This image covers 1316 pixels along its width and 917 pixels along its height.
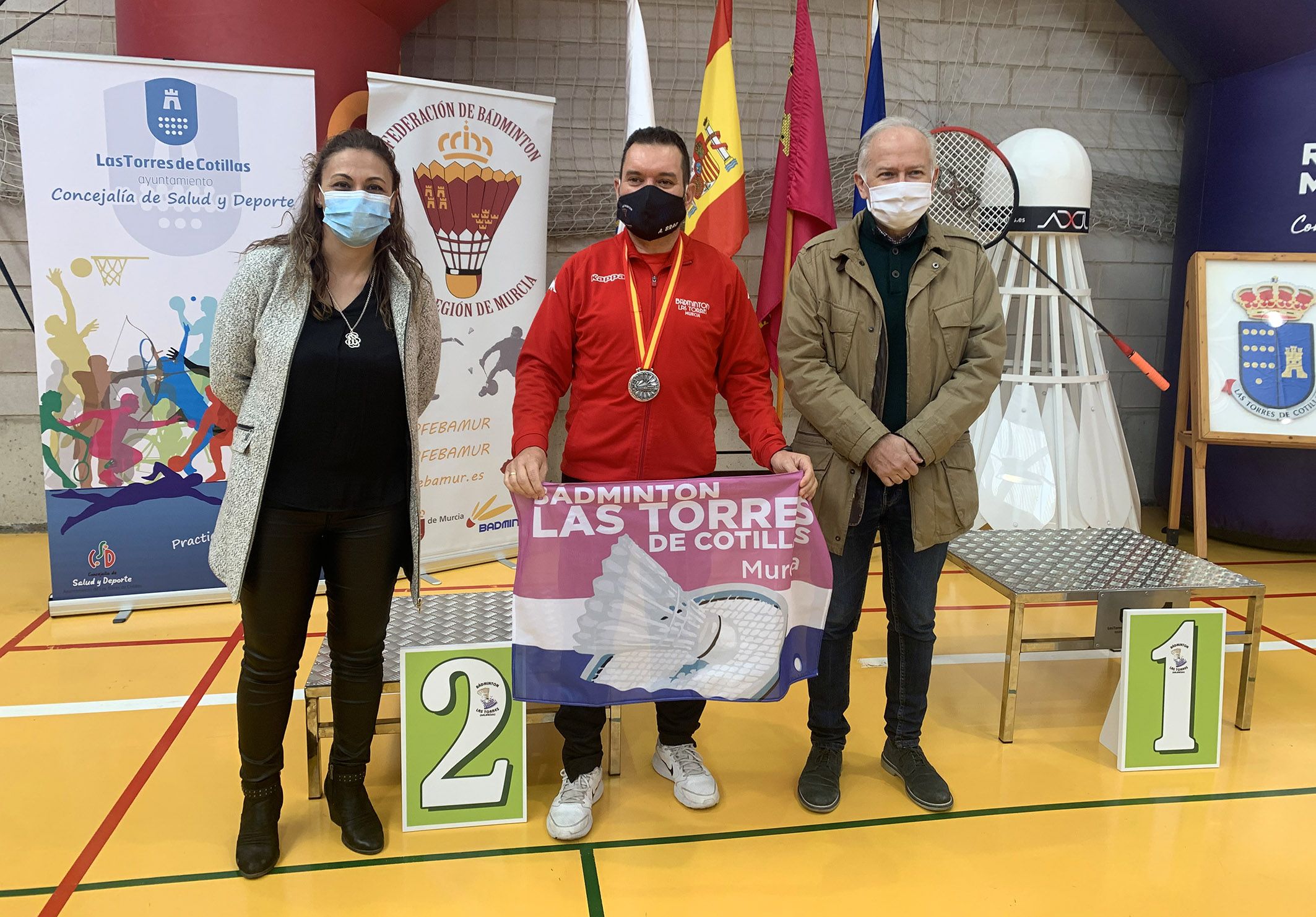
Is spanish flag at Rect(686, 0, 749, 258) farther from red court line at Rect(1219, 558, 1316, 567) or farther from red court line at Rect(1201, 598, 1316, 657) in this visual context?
red court line at Rect(1219, 558, 1316, 567)

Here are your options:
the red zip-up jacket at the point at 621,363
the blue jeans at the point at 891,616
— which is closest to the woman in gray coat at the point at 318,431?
the red zip-up jacket at the point at 621,363

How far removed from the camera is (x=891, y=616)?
2.57 meters

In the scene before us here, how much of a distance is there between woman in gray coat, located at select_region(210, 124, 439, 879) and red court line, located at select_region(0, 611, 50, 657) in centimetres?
184

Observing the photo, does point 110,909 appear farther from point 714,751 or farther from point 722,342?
point 722,342

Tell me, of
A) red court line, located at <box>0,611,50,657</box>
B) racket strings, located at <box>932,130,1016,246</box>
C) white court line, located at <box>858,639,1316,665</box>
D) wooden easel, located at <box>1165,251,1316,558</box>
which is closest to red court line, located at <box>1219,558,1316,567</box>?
→ wooden easel, located at <box>1165,251,1316,558</box>

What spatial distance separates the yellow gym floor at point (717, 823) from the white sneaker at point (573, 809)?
3 centimetres

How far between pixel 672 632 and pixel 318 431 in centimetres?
90

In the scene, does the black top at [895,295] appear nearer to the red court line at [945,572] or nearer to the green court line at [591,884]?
the green court line at [591,884]

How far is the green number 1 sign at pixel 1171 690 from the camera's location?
2.68 metres

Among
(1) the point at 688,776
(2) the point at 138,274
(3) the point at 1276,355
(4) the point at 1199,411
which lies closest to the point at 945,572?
(4) the point at 1199,411

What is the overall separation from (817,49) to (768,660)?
13.2ft

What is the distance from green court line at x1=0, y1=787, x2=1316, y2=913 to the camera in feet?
7.09

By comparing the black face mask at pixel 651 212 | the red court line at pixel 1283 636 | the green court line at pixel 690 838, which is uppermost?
the black face mask at pixel 651 212

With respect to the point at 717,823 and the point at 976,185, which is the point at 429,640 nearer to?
the point at 717,823
